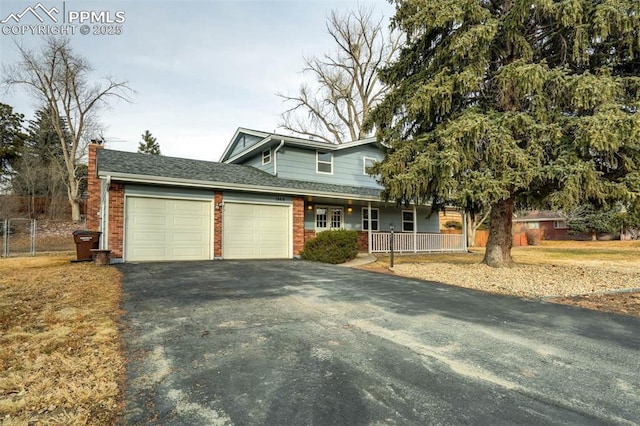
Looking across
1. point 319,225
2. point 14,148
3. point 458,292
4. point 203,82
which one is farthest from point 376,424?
point 14,148

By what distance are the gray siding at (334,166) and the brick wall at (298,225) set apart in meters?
1.92

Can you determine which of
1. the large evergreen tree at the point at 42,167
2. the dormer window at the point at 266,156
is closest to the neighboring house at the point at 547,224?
the dormer window at the point at 266,156

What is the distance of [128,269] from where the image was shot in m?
8.90

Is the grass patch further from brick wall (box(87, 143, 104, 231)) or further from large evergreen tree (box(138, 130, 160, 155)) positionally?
large evergreen tree (box(138, 130, 160, 155))

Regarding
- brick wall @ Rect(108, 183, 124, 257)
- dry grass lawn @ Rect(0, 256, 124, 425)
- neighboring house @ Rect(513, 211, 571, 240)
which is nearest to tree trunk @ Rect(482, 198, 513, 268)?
dry grass lawn @ Rect(0, 256, 124, 425)

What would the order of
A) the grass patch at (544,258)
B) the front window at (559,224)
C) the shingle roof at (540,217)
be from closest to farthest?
the grass patch at (544,258)
the front window at (559,224)
the shingle roof at (540,217)

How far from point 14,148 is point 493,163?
37711 millimetres

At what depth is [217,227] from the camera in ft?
38.9

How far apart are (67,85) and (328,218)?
23.0m

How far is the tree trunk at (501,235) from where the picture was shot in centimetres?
1000

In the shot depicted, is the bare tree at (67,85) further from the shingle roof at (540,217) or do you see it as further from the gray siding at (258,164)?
the shingle roof at (540,217)

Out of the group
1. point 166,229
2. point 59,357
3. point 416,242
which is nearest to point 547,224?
point 416,242

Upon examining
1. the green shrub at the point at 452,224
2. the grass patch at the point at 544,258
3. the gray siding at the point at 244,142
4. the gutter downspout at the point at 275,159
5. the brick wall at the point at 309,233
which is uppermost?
the gray siding at the point at 244,142

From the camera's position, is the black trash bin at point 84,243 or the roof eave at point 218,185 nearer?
the roof eave at point 218,185
